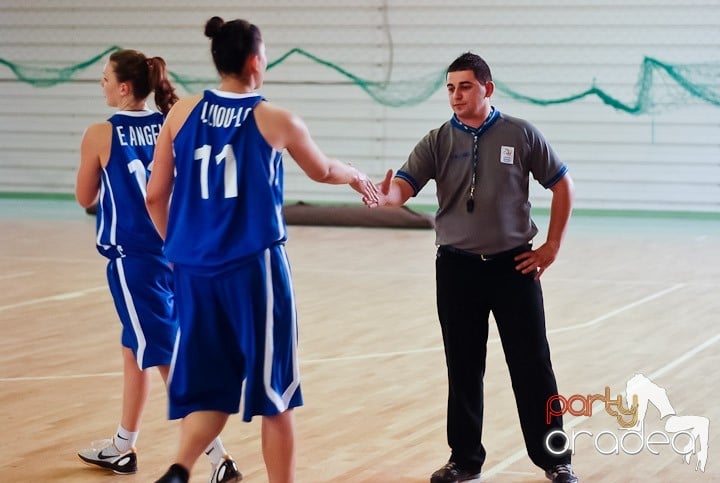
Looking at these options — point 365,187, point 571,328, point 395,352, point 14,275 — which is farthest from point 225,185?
point 14,275

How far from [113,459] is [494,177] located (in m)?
1.92

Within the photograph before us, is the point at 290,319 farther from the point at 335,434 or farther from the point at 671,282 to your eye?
the point at 671,282

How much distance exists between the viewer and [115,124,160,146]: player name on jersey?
4.82 meters

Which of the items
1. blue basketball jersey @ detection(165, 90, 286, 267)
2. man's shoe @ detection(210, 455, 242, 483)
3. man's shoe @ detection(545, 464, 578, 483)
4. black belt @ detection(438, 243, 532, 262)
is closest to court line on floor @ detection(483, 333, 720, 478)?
man's shoe @ detection(545, 464, 578, 483)

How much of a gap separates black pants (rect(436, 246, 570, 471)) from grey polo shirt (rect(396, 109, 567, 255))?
0.28 feet

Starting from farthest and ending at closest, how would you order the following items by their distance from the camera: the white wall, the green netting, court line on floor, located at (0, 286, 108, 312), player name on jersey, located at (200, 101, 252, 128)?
the white wall
the green netting
court line on floor, located at (0, 286, 108, 312)
player name on jersey, located at (200, 101, 252, 128)

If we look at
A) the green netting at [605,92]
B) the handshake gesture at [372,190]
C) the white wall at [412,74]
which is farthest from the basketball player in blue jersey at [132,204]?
the green netting at [605,92]

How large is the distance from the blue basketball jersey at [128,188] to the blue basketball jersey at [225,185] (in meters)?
1.06

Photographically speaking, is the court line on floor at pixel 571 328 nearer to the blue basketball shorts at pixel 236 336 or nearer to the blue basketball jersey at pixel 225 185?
the blue basketball shorts at pixel 236 336

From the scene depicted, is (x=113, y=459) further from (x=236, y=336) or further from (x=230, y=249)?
(x=230, y=249)

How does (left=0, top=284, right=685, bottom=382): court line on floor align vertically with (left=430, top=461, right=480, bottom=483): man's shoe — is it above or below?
below

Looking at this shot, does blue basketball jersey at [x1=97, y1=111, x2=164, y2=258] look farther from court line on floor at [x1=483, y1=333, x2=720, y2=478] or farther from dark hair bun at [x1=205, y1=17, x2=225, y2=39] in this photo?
court line on floor at [x1=483, y1=333, x2=720, y2=478]

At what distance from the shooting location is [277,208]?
3811mm

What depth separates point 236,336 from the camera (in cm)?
383
